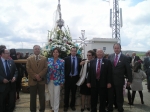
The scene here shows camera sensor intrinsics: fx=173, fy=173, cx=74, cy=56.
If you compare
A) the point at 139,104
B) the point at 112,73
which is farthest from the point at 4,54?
the point at 139,104

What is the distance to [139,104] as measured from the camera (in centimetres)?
601

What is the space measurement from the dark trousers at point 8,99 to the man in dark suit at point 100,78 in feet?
6.96

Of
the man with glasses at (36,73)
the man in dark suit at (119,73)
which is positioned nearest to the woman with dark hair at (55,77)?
the man with glasses at (36,73)

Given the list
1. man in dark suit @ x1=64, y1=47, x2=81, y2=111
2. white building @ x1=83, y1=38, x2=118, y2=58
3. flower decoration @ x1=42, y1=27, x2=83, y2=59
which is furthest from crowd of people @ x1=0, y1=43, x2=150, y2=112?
white building @ x1=83, y1=38, x2=118, y2=58

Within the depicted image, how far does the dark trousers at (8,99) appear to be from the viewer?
4586mm

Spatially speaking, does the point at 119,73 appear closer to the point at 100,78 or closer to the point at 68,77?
the point at 100,78

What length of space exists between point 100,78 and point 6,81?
8.14 ft

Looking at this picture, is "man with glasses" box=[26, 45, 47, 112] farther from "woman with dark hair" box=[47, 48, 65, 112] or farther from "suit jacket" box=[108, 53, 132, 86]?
"suit jacket" box=[108, 53, 132, 86]

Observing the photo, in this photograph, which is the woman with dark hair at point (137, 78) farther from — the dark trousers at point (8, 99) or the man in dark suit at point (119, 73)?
the dark trousers at point (8, 99)

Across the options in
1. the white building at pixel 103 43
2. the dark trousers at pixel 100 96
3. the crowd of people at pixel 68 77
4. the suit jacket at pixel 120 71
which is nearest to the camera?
the crowd of people at pixel 68 77

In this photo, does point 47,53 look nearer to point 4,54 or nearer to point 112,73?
point 4,54

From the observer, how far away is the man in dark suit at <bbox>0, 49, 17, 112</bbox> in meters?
4.55

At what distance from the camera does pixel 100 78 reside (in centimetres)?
473

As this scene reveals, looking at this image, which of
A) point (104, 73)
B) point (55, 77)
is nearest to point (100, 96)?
point (104, 73)
